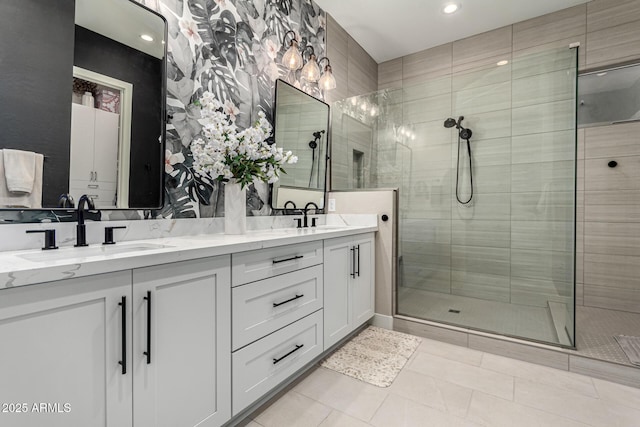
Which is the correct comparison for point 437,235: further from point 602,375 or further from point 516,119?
point 602,375

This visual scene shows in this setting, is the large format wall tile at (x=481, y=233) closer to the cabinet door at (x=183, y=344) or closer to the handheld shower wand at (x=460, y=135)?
the handheld shower wand at (x=460, y=135)

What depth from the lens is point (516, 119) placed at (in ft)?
7.86

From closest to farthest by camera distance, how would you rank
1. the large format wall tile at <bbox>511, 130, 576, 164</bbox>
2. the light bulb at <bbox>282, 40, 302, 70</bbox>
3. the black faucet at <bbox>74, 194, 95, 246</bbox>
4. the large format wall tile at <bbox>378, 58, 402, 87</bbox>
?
the black faucet at <bbox>74, 194, 95, 246</bbox> < the large format wall tile at <bbox>511, 130, 576, 164</bbox> < the light bulb at <bbox>282, 40, 302, 70</bbox> < the large format wall tile at <bbox>378, 58, 402, 87</bbox>

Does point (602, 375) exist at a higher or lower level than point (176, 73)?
lower

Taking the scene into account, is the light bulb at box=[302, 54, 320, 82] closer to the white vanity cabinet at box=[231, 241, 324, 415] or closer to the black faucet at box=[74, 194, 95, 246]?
the white vanity cabinet at box=[231, 241, 324, 415]

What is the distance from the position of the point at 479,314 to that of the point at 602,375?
29.3 inches

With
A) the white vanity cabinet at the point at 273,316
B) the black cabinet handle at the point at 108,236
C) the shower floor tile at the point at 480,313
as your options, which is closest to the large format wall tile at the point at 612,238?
the shower floor tile at the point at 480,313

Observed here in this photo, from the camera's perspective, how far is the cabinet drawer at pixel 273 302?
1.30m

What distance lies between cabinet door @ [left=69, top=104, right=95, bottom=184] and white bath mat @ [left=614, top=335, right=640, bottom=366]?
3.13 metres

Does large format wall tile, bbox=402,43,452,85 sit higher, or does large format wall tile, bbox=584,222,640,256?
large format wall tile, bbox=402,43,452,85

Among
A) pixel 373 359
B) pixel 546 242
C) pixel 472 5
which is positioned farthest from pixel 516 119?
pixel 373 359

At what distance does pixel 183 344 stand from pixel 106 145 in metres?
0.98

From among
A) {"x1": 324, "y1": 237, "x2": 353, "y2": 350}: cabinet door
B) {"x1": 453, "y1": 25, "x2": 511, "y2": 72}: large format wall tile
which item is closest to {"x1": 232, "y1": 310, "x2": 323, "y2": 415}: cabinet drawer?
{"x1": 324, "y1": 237, "x2": 353, "y2": 350}: cabinet door

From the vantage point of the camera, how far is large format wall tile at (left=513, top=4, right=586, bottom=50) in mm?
2750
